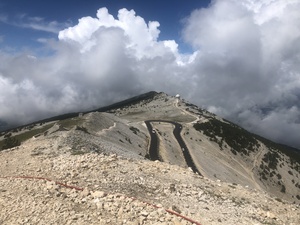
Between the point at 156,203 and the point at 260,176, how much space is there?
82.3 metres

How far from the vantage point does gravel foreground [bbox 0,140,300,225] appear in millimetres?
19031

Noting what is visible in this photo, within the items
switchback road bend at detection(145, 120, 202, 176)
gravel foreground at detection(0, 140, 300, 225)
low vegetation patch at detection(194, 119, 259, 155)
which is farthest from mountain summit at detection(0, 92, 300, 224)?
low vegetation patch at detection(194, 119, 259, 155)

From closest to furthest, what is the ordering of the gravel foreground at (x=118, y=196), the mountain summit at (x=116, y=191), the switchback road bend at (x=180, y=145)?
1. the gravel foreground at (x=118, y=196)
2. the mountain summit at (x=116, y=191)
3. the switchback road bend at (x=180, y=145)

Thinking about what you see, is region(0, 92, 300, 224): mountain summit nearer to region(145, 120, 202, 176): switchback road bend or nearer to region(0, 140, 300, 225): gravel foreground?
region(0, 140, 300, 225): gravel foreground

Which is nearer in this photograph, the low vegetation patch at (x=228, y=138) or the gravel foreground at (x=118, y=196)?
the gravel foreground at (x=118, y=196)

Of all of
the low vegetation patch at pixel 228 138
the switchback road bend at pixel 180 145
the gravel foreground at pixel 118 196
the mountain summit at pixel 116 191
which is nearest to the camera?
the gravel foreground at pixel 118 196

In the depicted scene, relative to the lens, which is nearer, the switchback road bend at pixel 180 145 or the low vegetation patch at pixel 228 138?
the switchback road bend at pixel 180 145

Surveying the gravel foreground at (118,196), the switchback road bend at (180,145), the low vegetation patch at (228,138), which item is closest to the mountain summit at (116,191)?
the gravel foreground at (118,196)

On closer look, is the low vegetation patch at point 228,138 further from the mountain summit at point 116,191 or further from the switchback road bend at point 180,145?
the mountain summit at point 116,191

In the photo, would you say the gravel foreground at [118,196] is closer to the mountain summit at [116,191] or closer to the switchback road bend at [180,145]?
the mountain summit at [116,191]

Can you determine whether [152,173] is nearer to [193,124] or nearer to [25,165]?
[25,165]

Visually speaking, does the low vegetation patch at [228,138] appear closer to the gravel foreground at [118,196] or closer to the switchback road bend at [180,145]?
the switchback road bend at [180,145]

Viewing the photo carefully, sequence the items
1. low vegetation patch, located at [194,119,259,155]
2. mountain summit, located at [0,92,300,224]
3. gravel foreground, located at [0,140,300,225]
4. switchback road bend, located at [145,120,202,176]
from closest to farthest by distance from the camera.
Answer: gravel foreground, located at [0,140,300,225]
mountain summit, located at [0,92,300,224]
switchback road bend, located at [145,120,202,176]
low vegetation patch, located at [194,119,259,155]

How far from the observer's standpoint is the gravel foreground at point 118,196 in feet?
62.4
